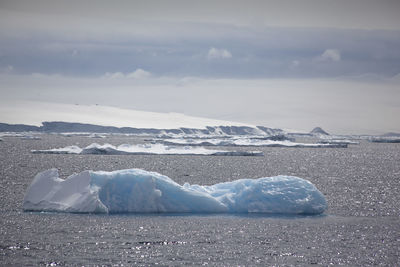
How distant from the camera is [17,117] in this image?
107688mm

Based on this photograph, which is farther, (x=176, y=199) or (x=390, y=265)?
(x=176, y=199)

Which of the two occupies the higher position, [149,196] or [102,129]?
[102,129]

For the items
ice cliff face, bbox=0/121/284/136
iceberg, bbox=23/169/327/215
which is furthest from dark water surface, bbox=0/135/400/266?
ice cliff face, bbox=0/121/284/136

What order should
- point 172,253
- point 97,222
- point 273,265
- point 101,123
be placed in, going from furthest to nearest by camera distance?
point 101,123
point 97,222
point 172,253
point 273,265

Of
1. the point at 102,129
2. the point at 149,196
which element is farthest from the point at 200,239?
the point at 102,129

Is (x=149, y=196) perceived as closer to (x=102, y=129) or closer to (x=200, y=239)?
(x=200, y=239)

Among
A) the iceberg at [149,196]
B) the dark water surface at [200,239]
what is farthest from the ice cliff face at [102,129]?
the iceberg at [149,196]

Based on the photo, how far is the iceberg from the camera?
53.3 ft

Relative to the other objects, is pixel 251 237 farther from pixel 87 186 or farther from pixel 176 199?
pixel 87 186

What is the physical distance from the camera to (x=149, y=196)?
16.5m

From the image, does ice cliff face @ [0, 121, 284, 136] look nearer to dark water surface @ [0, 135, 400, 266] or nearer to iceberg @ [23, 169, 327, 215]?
dark water surface @ [0, 135, 400, 266]

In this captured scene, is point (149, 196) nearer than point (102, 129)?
Yes

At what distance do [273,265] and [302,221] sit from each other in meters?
4.76

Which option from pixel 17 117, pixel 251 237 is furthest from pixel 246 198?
pixel 17 117
